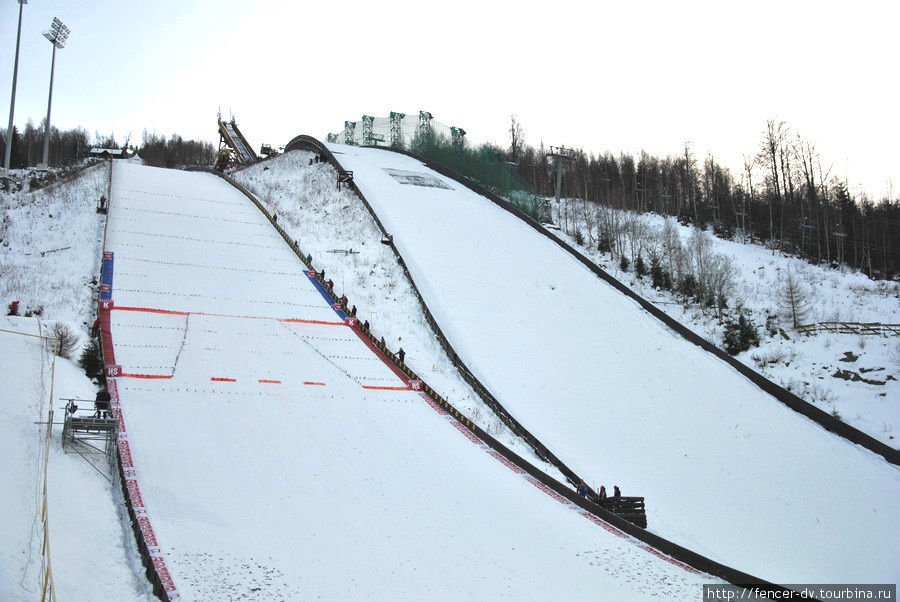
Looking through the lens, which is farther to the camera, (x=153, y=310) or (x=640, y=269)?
(x=640, y=269)

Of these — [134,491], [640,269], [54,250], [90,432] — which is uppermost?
[640,269]

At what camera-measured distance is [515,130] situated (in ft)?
201

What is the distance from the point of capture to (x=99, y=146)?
77.6m

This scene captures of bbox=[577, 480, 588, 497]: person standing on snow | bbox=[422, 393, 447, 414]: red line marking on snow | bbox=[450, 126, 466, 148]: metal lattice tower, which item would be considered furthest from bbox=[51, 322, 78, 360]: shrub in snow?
bbox=[450, 126, 466, 148]: metal lattice tower

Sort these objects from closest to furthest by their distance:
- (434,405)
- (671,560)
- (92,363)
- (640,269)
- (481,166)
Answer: (671,560) < (92,363) < (434,405) < (640,269) < (481,166)

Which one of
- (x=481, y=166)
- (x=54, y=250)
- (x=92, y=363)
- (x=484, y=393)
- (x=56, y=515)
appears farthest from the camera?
(x=481, y=166)

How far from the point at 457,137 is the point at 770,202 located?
61.5 ft

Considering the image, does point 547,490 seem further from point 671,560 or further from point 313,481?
point 313,481

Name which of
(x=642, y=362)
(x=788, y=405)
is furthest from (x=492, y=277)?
(x=788, y=405)

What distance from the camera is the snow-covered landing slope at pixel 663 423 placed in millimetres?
12953

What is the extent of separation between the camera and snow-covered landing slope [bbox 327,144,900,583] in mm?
12953

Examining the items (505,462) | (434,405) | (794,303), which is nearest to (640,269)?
(794,303)

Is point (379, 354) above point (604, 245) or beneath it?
beneath

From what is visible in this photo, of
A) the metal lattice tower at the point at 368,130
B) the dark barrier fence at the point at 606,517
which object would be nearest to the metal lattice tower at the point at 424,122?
the metal lattice tower at the point at 368,130
